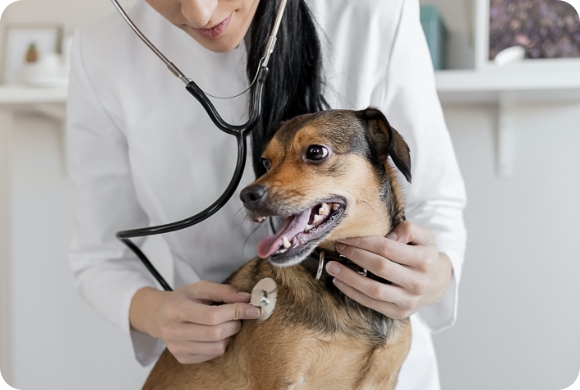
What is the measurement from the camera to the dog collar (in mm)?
819

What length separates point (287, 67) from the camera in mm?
950

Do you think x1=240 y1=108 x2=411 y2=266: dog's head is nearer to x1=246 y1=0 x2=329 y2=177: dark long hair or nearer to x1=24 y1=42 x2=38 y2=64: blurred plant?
x1=246 y1=0 x2=329 y2=177: dark long hair

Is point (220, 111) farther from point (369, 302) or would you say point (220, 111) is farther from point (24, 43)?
point (24, 43)

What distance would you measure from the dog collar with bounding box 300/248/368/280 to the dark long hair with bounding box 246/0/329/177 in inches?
8.6

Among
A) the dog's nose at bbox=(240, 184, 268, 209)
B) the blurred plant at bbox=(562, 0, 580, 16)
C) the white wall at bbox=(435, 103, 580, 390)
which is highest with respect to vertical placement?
the blurred plant at bbox=(562, 0, 580, 16)

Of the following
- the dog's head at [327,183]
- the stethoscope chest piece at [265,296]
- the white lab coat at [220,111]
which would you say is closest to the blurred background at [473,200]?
the white lab coat at [220,111]

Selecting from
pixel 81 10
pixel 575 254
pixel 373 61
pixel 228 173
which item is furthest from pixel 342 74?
pixel 81 10

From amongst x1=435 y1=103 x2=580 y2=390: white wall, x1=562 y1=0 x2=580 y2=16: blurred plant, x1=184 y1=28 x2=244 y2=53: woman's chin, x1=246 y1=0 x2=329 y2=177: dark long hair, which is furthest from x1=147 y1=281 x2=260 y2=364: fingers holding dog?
x1=562 y1=0 x2=580 y2=16: blurred plant

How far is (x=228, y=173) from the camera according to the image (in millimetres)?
1049

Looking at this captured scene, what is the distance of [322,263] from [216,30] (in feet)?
1.30

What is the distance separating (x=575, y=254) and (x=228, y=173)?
912 millimetres

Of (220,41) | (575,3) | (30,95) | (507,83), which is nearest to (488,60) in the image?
(507,83)

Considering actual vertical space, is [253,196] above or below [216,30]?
below

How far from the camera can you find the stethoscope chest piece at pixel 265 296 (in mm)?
827
